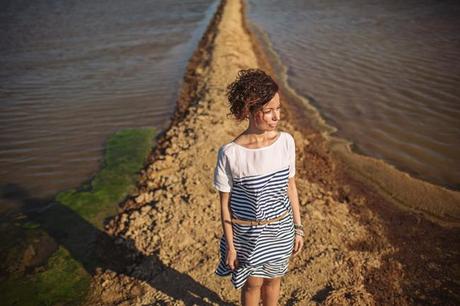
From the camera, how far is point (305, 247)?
398cm

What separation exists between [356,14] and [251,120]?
17575 mm

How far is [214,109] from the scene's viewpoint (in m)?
7.46

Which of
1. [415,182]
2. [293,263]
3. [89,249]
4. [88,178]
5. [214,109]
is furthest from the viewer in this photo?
[214,109]

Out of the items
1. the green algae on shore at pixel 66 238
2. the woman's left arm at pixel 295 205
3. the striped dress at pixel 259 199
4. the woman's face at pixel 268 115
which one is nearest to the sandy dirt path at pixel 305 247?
the green algae on shore at pixel 66 238

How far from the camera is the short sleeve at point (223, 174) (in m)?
2.21

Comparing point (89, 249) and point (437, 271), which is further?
point (89, 249)

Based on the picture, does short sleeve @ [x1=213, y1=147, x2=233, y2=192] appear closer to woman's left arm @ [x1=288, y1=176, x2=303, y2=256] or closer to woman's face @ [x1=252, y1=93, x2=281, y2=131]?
woman's face @ [x1=252, y1=93, x2=281, y2=131]

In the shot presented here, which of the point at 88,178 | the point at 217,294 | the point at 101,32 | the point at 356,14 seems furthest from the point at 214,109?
the point at 356,14

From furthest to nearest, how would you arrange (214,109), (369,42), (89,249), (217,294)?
(369,42)
(214,109)
(89,249)
(217,294)

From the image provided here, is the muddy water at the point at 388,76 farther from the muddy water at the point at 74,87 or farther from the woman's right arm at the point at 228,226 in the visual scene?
the woman's right arm at the point at 228,226

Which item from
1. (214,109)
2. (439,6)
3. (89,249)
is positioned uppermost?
(439,6)

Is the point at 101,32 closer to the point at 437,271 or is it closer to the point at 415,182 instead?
the point at 415,182

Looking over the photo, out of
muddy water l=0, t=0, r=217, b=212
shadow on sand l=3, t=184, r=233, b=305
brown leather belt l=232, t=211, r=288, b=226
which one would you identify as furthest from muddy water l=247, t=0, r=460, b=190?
brown leather belt l=232, t=211, r=288, b=226

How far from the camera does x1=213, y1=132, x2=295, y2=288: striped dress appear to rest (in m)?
2.21
